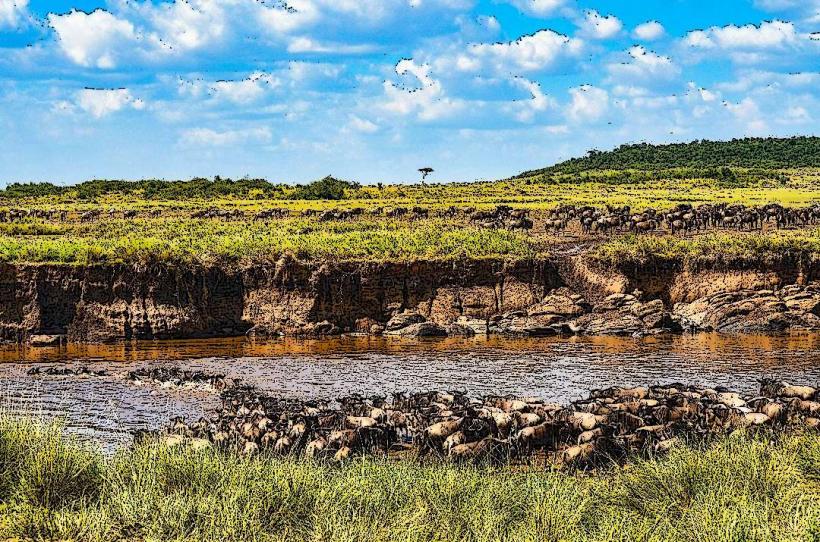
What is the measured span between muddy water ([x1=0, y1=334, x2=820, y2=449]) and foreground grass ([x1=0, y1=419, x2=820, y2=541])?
7.81 metres

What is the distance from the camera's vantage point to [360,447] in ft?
66.5

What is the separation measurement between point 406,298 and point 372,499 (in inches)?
1319

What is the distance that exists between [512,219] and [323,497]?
49.2 m

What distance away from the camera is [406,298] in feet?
153

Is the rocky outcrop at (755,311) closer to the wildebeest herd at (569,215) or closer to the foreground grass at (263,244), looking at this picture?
the foreground grass at (263,244)

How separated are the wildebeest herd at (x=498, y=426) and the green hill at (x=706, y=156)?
330ft

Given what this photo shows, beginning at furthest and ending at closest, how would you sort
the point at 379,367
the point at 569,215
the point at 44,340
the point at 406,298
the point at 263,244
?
the point at 569,215, the point at 263,244, the point at 406,298, the point at 44,340, the point at 379,367

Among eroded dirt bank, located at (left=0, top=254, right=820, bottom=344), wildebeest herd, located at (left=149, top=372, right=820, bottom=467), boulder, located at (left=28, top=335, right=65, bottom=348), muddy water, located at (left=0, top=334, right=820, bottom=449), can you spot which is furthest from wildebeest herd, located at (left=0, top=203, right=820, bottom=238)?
wildebeest herd, located at (left=149, top=372, right=820, bottom=467)

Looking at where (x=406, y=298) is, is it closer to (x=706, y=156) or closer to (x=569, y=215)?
(x=569, y=215)

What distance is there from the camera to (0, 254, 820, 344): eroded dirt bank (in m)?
43.6

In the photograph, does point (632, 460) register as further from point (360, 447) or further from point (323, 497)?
point (323, 497)

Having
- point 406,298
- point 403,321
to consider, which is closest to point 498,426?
point 403,321

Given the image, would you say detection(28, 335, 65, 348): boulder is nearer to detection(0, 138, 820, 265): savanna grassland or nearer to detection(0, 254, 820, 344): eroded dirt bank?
detection(0, 254, 820, 344): eroded dirt bank

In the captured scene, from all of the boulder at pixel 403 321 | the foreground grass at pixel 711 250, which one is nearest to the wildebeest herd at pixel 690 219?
the foreground grass at pixel 711 250
